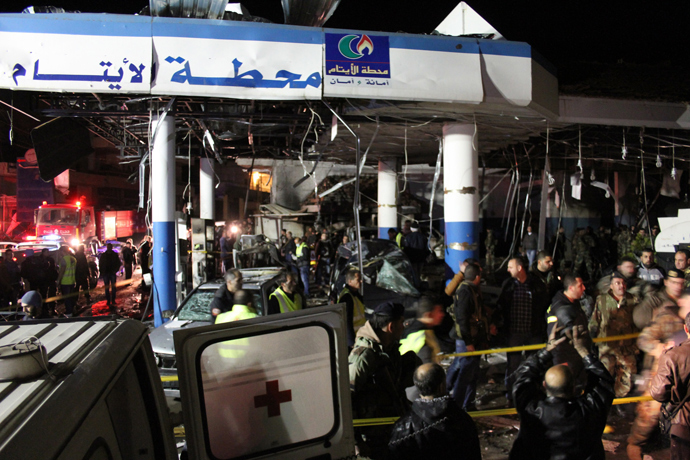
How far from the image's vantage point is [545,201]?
10891 mm

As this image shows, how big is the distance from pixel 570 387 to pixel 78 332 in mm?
2787

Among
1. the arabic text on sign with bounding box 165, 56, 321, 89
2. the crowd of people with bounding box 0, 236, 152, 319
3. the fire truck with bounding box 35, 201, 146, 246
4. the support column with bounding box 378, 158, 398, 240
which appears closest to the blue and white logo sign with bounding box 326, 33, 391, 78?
the arabic text on sign with bounding box 165, 56, 321, 89

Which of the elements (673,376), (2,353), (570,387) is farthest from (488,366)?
(2,353)

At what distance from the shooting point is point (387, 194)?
48.4 ft

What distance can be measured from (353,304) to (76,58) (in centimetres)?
606

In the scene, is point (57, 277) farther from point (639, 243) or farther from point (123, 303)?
point (639, 243)

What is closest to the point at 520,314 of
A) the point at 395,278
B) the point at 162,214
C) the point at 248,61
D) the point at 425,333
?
the point at 425,333

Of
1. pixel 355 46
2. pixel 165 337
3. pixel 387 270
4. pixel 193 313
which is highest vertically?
pixel 355 46

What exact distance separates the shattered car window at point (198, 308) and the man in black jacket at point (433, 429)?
4445 mm

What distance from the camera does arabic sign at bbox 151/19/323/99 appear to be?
718cm

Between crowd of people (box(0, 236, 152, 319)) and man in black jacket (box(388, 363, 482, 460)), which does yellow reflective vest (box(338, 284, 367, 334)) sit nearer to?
man in black jacket (box(388, 363, 482, 460))

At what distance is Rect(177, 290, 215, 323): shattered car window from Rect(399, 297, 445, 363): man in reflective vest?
11.4ft

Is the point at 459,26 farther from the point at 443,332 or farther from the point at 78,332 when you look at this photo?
the point at 78,332

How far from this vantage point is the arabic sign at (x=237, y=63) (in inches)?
283
